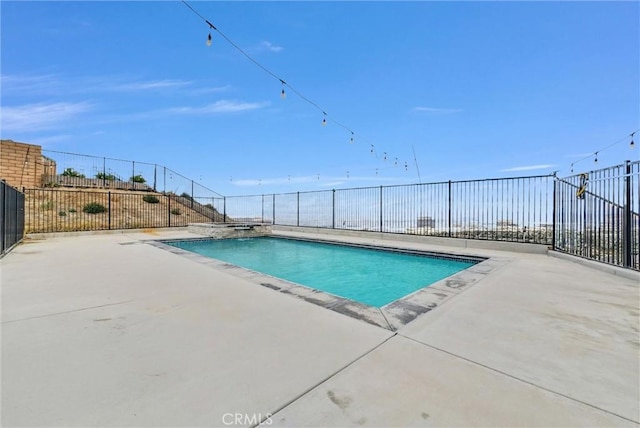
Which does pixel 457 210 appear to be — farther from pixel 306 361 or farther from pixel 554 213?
pixel 306 361

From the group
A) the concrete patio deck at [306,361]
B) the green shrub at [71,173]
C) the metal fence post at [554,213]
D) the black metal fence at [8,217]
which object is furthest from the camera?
the green shrub at [71,173]

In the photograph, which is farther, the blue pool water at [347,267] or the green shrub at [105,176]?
the green shrub at [105,176]

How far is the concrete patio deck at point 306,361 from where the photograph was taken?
3.75 feet

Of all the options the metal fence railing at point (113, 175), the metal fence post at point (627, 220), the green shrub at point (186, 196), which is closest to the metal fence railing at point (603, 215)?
the metal fence post at point (627, 220)

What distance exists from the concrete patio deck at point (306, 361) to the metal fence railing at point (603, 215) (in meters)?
1.51

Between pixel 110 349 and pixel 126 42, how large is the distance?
24.5ft

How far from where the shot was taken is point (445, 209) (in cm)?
753

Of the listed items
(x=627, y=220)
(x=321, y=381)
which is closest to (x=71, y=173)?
(x=321, y=381)

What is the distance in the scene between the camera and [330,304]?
2605 millimetres

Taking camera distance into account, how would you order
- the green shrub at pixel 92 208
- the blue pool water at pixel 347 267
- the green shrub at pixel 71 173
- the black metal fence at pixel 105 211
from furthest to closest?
the green shrub at pixel 71 173 < the green shrub at pixel 92 208 < the black metal fence at pixel 105 211 < the blue pool water at pixel 347 267

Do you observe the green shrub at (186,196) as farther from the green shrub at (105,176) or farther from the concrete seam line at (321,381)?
the concrete seam line at (321,381)

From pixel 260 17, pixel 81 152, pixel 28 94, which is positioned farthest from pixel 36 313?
pixel 81 152

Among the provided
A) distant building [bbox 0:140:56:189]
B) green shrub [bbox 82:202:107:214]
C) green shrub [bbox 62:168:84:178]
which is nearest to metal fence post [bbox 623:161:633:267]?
green shrub [bbox 82:202:107:214]

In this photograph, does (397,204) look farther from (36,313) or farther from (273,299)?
(36,313)
